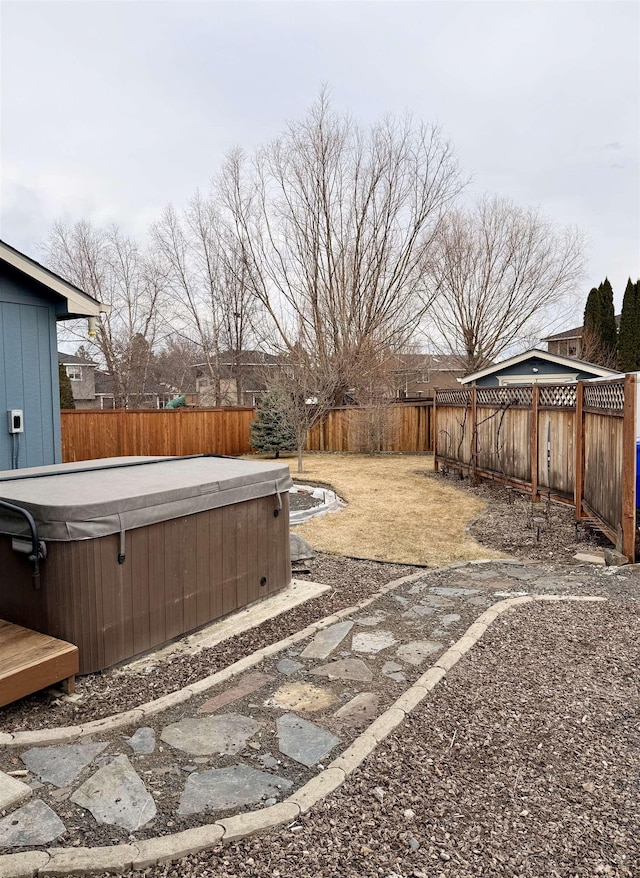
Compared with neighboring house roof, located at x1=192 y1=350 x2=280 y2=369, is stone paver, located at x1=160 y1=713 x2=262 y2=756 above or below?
below

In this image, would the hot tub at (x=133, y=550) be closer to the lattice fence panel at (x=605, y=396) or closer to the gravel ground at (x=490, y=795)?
the gravel ground at (x=490, y=795)

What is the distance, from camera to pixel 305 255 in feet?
63.1

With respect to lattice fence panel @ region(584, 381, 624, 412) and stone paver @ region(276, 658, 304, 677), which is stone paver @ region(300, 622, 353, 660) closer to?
stone paver @ region(276, 658, 304, 677)

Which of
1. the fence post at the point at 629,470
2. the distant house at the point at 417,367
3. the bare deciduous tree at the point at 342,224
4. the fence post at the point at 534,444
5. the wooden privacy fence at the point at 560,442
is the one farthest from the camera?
the distant house at the point at 417,367

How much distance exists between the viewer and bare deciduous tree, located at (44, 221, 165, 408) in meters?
23.6

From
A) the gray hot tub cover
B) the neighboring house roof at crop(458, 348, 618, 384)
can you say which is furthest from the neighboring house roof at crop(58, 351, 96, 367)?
the gray hot tub cover

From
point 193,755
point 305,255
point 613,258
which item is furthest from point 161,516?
point 613,258

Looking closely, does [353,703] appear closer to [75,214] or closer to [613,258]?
[75,214]

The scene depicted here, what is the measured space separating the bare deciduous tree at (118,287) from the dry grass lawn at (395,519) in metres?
14.4

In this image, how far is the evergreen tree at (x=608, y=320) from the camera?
90.2 ft

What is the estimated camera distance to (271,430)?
1558 cm

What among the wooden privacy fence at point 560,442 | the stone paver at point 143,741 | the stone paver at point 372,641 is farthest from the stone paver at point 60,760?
the wooden privacy fence at point 560,442

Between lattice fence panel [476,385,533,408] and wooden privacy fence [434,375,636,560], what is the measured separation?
0.01 metres

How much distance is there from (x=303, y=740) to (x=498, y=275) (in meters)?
23.0
